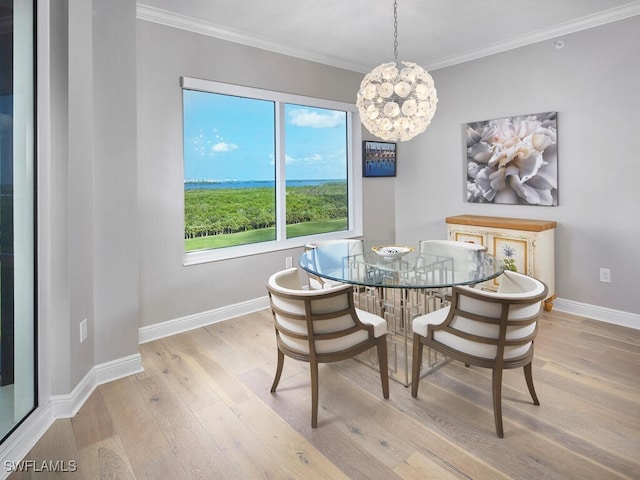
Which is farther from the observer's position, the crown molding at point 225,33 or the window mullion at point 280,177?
the window mullion at point 280,177

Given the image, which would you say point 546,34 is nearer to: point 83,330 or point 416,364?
point 416,364

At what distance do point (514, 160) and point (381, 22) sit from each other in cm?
190

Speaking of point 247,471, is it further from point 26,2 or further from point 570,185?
point 570,185

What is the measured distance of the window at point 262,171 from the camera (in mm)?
3436

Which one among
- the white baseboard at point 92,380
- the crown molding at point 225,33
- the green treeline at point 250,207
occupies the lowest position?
the white baseboard at point 92,380

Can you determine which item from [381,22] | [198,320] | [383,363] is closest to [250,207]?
[198,320]

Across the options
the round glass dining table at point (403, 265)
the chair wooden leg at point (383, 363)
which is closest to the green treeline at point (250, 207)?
the round glass dining table at point (403, 265)

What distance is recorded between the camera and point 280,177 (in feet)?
13.0

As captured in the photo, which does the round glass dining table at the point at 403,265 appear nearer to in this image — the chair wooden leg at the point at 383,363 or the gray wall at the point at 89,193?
the chair wooden leg at the point at 383,363

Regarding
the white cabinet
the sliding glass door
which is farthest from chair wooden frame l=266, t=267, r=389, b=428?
the white cabinet

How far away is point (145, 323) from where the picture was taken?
3.09 m

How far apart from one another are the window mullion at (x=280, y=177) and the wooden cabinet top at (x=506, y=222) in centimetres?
178

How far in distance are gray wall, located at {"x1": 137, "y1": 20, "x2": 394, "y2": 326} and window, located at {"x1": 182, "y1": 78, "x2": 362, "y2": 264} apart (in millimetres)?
131

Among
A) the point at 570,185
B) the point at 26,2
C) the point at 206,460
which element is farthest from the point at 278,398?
the point at 570,185
